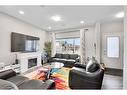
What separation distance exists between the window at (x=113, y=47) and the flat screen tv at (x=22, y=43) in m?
3.60

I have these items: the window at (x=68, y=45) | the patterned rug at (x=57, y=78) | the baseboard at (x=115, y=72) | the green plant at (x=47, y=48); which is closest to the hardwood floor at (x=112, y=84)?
the baseboard at (x=115, y=72)

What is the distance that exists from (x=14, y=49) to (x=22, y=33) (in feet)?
2.73

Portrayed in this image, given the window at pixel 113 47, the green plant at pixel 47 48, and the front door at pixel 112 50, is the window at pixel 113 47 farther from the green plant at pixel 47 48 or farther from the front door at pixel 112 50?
the green plant at pixel 47 48

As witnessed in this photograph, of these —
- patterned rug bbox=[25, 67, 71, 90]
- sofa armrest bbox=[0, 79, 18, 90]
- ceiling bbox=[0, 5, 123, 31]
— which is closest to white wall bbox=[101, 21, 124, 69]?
ceiling bbox=[0, 5, 123, 31]

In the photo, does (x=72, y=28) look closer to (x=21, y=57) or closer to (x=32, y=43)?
(x=32, y=43)

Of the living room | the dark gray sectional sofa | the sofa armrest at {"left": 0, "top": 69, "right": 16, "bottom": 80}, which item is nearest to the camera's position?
the sofa armrest at {"left": 0, "top": 69, "right": 16, "bottom": 80}

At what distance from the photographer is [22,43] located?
13.3ft

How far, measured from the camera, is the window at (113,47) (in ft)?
14.2

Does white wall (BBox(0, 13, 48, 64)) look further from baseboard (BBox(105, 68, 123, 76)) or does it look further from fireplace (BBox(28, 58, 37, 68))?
baseboard (BBox(105, 68, 123, 76))

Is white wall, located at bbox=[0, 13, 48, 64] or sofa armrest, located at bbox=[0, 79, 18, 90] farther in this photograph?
white wall, located at bbox=[0, 13, 48, 64]

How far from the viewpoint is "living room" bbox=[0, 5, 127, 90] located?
2.62 m

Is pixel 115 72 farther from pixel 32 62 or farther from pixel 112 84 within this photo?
pixel 32 62

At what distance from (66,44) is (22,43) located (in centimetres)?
258

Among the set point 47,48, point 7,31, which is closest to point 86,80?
point 7,31
